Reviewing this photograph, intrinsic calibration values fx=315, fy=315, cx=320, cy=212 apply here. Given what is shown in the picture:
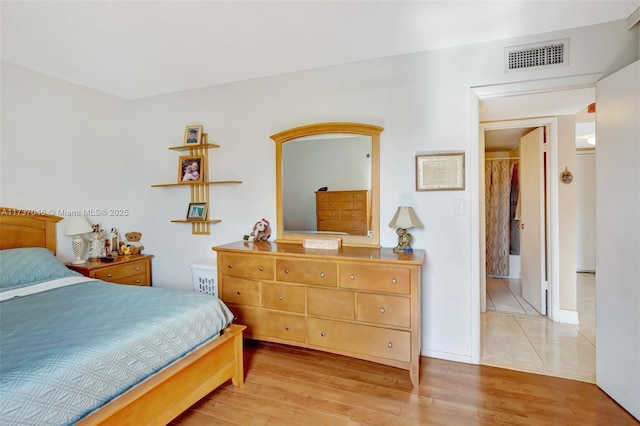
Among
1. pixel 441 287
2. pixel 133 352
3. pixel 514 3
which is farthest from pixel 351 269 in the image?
pixel 514 3

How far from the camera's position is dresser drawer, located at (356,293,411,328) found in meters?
2.08

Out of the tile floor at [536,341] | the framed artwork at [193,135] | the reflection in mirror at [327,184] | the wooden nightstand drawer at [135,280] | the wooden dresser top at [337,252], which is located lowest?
the tile floor at [536,341]

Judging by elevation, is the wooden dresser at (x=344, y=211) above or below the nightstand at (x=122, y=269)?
above

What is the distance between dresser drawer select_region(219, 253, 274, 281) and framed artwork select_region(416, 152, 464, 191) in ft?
4.45

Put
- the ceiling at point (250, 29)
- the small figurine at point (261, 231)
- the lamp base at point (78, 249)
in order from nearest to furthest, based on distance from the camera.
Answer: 1. the ceiling at point (250, 29)
2. the small figurine at point (261, 231)
3. the lamp base at point (78, 249)

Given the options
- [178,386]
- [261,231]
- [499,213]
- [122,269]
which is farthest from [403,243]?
[499,213]

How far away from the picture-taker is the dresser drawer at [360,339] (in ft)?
6.89

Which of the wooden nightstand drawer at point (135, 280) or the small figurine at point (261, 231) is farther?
the wooden nightstand drawer at point (135, 280)

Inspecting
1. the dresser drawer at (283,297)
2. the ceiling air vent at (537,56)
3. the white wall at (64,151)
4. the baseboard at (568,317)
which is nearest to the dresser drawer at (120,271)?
the white wall at (64,151)

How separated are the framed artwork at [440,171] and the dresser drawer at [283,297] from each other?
4.13 feet

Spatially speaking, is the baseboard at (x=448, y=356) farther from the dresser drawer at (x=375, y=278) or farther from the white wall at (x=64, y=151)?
the white wall at (x=64, y=151)

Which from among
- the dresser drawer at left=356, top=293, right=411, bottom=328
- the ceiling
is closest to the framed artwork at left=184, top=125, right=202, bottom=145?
the ceiling

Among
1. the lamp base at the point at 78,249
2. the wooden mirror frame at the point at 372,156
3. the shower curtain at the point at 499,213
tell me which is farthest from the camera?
the shower curtain at the point at 499,213

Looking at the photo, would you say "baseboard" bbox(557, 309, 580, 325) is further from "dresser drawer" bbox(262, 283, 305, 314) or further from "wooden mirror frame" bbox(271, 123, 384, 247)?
"dresser drawer" bbox(262, 283, 305, 314)
